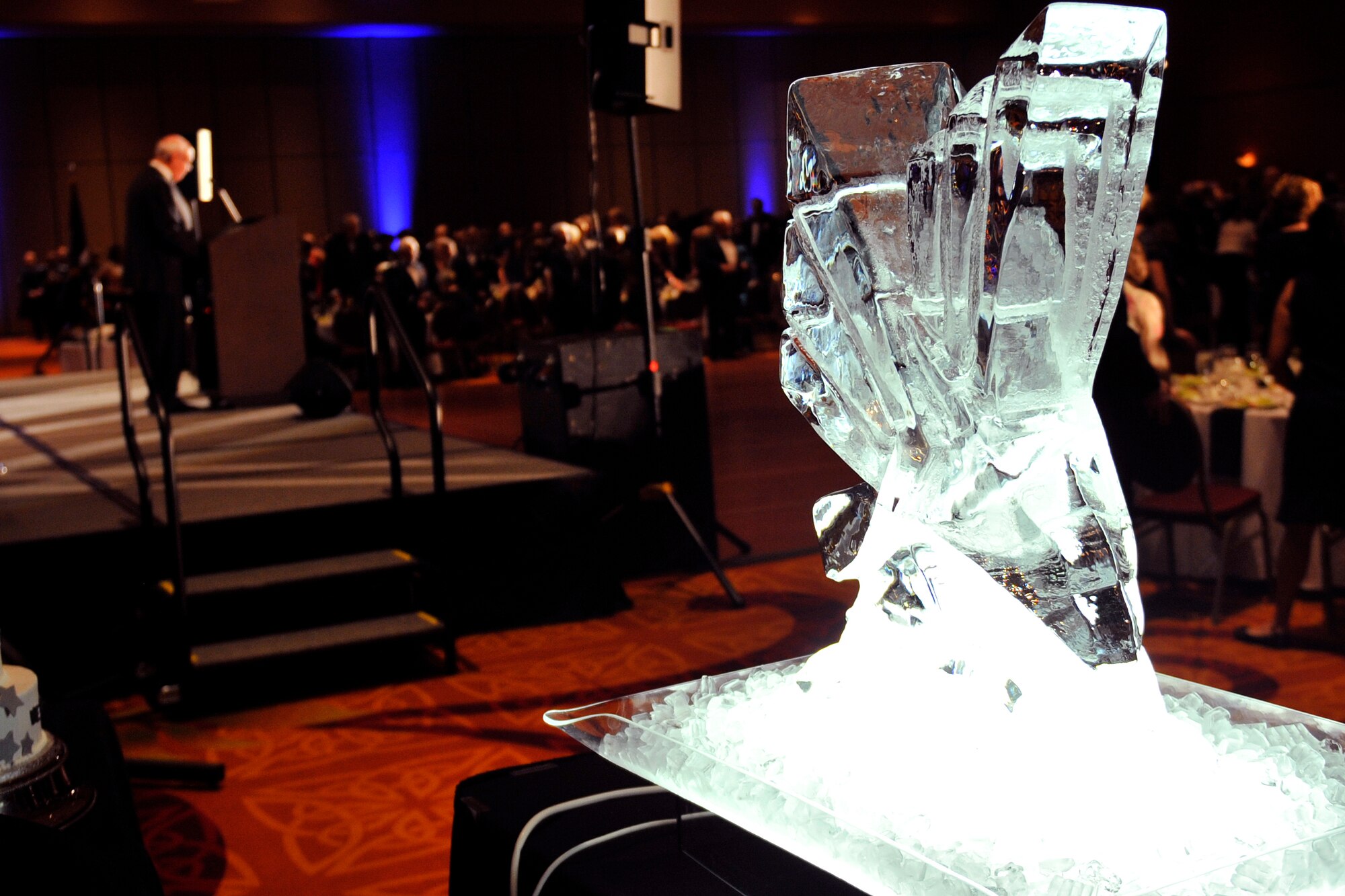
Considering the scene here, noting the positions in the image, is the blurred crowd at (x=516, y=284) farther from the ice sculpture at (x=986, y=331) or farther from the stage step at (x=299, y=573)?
the ice sculpture at (x=986, y=331)

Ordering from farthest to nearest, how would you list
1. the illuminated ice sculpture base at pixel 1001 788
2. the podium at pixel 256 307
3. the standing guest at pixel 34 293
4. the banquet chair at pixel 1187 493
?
the standing guest at pixel 34 293 → the podium at pixel 256 307 → the banquet chair at pixel 1187 493 → the illuminated ice sculpture base at pixel 1001 788

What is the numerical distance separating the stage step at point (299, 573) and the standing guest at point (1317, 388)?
290 cm

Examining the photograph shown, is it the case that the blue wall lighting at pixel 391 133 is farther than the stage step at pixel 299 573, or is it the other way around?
the blue wall lighting at pixel 391 133

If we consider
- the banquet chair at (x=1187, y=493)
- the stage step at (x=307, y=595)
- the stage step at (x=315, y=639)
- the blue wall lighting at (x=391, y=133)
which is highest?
the blue wall lighting at (x=391, y=133)

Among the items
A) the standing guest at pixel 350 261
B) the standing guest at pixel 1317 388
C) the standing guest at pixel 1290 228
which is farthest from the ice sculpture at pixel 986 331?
the standing guest at pixel 350 261

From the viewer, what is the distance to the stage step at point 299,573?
4.37 meters

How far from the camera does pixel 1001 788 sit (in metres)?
1.15

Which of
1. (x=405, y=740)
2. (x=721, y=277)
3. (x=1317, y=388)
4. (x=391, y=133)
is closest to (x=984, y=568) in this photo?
(x=405, y=740)

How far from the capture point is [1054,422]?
1268 mm

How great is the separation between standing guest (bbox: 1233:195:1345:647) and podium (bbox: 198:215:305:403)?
18.9 feet

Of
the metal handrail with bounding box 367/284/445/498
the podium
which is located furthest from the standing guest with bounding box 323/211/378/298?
the metal handrail with bounding box 367/284/445/498

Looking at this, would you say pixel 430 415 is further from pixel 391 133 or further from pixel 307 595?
pixel 391 133

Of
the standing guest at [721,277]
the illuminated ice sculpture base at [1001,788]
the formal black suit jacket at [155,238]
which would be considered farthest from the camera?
the standing guest at [721,277]

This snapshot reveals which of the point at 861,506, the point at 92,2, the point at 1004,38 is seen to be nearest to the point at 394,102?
the point at 92,2
